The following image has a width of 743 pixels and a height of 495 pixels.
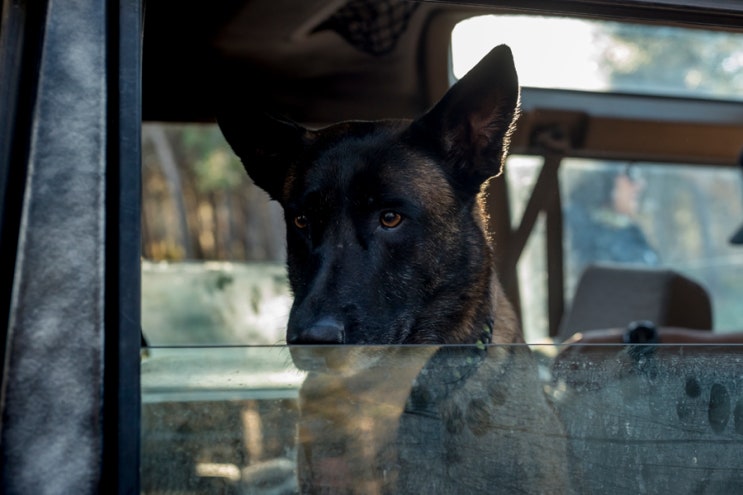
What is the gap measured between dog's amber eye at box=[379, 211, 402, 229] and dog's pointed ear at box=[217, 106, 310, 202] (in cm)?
45

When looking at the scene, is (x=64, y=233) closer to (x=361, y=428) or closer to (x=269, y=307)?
(x=361, y=428)

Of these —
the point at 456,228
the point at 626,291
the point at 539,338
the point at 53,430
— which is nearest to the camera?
the point at 53,430

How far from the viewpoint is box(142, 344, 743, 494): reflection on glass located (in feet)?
4.45

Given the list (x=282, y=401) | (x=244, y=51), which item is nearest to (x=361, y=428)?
(x=282, y=401)

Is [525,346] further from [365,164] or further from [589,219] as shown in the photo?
[589,219]

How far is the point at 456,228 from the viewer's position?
3.01 m

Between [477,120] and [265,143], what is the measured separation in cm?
71

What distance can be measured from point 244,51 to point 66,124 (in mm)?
2148

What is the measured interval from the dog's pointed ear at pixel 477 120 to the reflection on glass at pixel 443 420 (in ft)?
4.06

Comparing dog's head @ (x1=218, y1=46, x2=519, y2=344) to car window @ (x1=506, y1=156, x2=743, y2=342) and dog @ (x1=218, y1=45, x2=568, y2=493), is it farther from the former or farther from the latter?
car window @ (x1=506, y1=156, x2=743, y2=342)

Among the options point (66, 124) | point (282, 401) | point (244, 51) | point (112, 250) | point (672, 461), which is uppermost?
point (244, 51)

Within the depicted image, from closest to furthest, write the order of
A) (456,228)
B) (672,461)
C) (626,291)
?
(672,461) → (456,228) → (626,291)

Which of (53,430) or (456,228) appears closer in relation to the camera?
(53,430)

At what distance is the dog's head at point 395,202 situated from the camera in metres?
2.68
